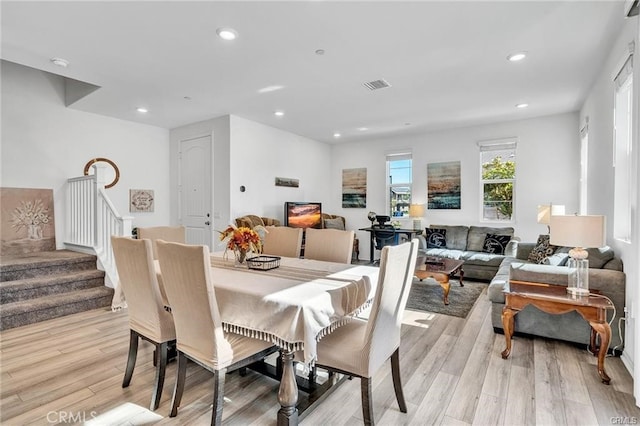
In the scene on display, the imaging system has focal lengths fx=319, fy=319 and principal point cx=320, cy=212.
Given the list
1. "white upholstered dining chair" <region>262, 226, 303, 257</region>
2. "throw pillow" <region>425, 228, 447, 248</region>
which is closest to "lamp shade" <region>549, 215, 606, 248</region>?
"white upholstered dining chair" <region>262, 226, 303, 257</region>

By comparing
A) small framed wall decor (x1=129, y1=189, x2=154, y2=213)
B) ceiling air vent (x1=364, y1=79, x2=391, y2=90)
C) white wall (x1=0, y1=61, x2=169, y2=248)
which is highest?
ceiling air vent (x1=364, y1=79, x2=391, y2=90)

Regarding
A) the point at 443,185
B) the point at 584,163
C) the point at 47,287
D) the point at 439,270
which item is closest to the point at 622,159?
the point at 439,270

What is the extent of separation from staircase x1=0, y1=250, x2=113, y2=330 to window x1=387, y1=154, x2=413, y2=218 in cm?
541

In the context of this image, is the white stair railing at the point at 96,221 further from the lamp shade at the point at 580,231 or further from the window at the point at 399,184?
the window at the point at 399,184

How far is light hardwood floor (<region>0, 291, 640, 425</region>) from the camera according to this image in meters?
1.90

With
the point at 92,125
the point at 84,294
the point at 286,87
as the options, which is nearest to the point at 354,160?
the point at 286,87

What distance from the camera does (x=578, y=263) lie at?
2576mm

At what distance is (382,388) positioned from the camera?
7.26ft

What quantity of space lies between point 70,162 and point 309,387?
16.5 feet

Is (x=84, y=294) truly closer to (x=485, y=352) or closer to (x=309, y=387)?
(x=309, y=387)

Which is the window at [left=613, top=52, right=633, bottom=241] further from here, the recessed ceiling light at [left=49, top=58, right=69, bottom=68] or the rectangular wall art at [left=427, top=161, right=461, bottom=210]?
the recessed ceiling light at [left=49, top=58, right=69, bottom=68]

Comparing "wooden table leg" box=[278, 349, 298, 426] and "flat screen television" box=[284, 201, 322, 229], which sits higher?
"flat screen television" box=[284, 201, 322, 229]

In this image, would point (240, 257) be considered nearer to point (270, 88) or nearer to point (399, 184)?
point (270, 88)

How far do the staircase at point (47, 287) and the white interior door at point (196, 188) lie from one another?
1.66 m
